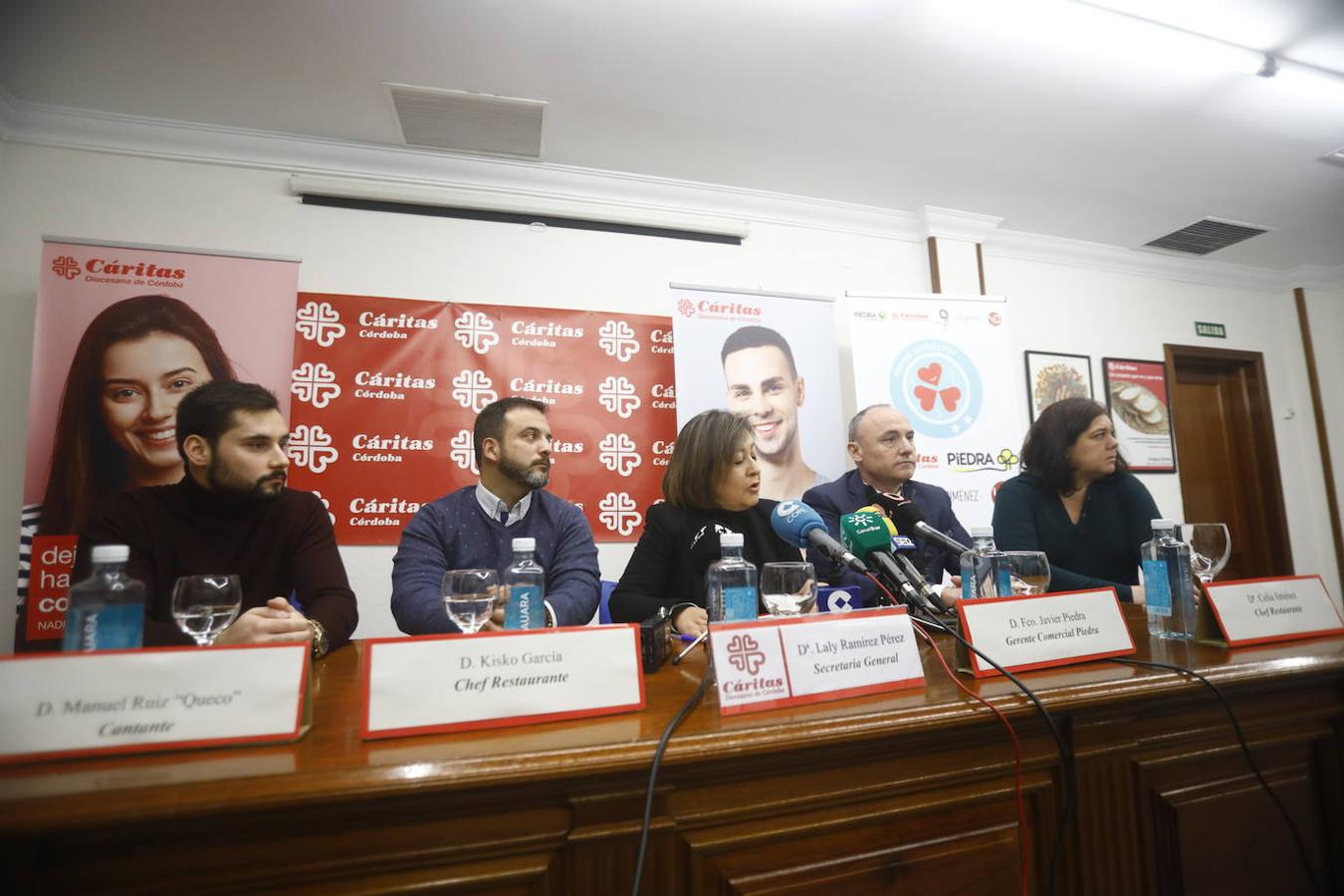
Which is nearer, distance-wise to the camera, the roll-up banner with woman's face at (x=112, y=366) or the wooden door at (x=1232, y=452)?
the roll-up banner with woman's face at (x=112, y=366)

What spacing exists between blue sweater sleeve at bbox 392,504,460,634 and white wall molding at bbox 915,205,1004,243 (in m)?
3.12

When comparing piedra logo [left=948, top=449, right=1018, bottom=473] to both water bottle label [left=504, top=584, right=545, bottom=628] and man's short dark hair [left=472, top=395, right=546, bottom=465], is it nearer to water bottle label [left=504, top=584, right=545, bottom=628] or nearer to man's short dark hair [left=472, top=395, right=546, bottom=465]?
man's short dark hair [left=472, top=395, right=546, bottom=465]

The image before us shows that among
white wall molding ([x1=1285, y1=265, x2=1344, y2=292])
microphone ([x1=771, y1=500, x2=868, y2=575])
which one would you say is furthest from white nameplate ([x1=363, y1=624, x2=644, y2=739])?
white wall molding ([x1=1285, y1=265, x2=1344, y2=292])

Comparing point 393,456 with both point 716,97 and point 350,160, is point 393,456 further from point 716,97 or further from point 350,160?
point 716,97

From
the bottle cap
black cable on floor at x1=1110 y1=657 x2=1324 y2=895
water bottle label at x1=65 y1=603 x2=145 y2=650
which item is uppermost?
the bottle cap

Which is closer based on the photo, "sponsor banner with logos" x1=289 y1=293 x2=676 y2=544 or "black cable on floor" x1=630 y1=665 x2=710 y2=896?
"black cable on floor" x1=630 y1=665 x2=710 y2=896

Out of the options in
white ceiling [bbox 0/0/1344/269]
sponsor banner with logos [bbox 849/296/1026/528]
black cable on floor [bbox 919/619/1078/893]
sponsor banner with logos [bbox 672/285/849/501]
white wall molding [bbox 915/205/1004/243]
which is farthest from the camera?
white wall molding [bbox 915/205/1004/243]

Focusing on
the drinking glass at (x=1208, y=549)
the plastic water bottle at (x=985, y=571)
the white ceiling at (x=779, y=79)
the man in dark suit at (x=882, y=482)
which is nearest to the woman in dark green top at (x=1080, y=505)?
the man in dark suit at (x=882, y=482)

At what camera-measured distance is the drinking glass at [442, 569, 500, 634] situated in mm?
996

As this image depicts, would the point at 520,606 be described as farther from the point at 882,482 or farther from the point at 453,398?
the point at 453,398

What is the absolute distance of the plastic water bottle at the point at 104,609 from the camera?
2.64 ft

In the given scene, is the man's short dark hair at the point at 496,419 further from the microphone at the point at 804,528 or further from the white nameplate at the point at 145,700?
the white nameplate at the point at 145,700

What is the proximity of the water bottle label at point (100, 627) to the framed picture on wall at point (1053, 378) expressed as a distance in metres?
4.07

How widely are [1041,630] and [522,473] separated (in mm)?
1441
